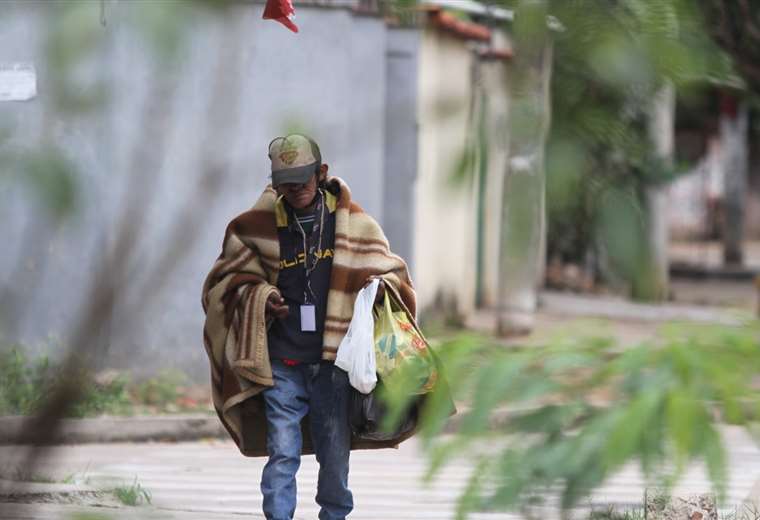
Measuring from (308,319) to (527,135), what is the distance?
13.5 ft

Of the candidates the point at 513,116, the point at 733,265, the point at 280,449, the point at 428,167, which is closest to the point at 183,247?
the point at 428,167

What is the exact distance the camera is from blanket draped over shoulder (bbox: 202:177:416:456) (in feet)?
A: 19.5

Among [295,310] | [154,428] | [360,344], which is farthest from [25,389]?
[154,428]

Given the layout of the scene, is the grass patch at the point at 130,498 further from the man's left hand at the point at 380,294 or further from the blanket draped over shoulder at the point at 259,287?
the man's left hand at the point at 380,294

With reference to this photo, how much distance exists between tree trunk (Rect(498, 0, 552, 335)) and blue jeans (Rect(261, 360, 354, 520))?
404cm

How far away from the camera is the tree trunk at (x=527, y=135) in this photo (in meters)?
1.84

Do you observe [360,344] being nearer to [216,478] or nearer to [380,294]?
[380,294]

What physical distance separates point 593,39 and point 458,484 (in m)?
0.66

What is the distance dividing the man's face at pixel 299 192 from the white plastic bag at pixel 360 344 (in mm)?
380

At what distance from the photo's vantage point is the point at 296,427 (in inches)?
239

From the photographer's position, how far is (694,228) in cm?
4369

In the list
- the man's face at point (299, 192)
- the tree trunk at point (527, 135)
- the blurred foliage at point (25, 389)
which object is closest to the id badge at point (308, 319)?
the man's face at point (299, 192)

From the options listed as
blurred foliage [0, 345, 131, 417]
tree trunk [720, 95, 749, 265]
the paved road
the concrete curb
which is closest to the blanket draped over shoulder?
the paved road

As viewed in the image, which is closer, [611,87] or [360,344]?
[611,87]
